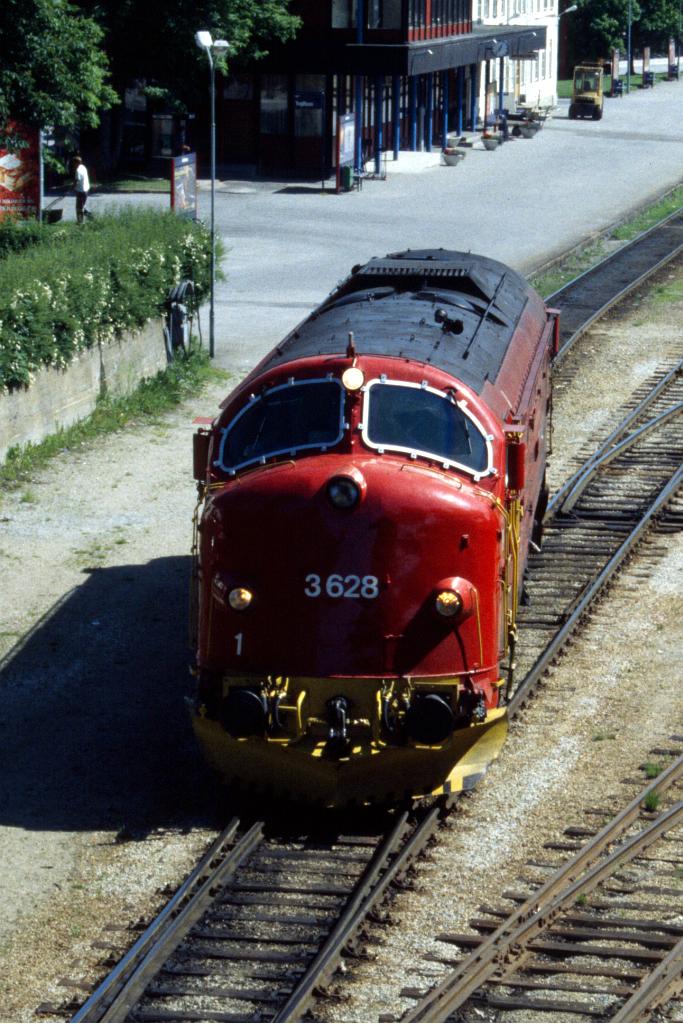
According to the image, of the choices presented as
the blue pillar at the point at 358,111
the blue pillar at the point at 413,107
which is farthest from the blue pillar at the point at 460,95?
the blue pillar at the point at 358,111

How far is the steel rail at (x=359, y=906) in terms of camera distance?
8.62m

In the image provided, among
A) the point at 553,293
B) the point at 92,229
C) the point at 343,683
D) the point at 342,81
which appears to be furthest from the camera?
the point at 342,81

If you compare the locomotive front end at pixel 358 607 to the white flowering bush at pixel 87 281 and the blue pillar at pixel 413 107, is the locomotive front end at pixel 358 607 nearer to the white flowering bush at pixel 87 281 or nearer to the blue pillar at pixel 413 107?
the white flowering bush at pixel 87 281

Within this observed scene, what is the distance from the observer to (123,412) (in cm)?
2219

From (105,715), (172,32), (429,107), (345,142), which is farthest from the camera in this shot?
(429,107)

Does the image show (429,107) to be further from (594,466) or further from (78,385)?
(594,466)

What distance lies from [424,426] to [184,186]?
1787 cm

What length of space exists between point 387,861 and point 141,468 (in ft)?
33.9

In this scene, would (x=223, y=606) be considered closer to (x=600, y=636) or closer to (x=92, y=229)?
(x=600, y=636)

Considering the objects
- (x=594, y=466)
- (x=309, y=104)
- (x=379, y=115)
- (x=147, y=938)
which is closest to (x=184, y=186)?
(x=594, y=466)

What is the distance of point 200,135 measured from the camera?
172ft

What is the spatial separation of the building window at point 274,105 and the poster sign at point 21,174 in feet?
64.0

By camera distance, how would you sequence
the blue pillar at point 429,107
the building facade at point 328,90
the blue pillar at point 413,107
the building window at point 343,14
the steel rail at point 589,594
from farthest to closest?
the blue pillar at point 429,107 < the blue pillar at point 413,107 < the building window at point 343,14 < the building facade at point 328,90 < the steel rail at point 589,594

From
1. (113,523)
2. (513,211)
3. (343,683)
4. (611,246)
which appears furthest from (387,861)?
(513,211)
